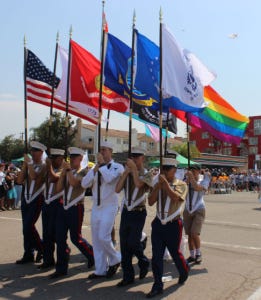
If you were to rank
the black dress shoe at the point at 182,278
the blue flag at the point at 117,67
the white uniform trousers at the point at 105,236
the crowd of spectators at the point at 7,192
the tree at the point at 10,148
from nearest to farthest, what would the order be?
the black dress shoe at the point at 182,278 → the white uniform trousers at the point at 105,236 → the blue flag at the point at 117,67 → the crowd of spectators at the point at 7,192 → the tree at the point at 10,148

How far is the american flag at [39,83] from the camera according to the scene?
10.1 meters

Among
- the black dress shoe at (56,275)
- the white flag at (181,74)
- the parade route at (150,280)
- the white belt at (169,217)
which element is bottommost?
the parade route at (150,280)

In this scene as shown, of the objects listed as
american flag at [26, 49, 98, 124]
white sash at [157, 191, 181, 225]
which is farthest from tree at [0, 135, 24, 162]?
white sash at [157, 191, 181, 225]

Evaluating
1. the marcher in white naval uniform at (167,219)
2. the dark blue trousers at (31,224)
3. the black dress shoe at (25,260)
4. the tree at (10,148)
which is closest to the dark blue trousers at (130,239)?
the marcher in white naval uniform at (167,219)

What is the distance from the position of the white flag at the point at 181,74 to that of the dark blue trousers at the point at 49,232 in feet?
9.42

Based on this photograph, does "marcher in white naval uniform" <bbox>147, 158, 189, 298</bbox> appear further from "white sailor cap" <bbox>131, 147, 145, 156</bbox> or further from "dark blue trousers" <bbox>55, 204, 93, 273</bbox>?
"dark blue trousers" <bbox>55, 204, 93, 273</bbox>

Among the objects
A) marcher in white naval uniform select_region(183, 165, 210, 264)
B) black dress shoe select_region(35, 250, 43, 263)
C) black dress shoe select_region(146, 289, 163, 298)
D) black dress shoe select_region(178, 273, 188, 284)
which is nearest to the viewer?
black dress shoe select_region(146, 289, 163, 298)

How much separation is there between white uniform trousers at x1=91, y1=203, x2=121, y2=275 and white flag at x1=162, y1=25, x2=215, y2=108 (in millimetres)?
2629

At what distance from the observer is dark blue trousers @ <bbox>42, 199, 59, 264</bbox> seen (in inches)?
269

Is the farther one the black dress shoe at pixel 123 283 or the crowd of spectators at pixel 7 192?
the crowd of spectators at pixel 7 192

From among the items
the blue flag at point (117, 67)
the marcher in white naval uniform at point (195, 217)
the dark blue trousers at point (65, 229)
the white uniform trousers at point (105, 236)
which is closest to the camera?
the white uniform trousers at point (105, 236)

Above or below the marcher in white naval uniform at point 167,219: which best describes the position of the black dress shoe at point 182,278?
below

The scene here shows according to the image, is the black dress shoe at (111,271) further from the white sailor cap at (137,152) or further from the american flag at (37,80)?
the american flag at (37,80)

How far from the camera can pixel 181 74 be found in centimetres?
796
